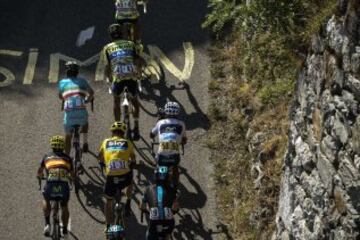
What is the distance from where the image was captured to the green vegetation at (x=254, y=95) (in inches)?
476

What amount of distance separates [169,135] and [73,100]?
2206 millimetres

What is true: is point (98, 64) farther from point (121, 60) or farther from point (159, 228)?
point (159, 228)

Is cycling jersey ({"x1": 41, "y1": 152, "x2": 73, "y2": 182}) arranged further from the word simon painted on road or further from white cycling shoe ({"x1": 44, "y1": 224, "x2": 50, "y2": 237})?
the word simon painted on road

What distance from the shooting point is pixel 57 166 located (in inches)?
524

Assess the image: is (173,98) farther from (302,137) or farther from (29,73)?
(302,137)

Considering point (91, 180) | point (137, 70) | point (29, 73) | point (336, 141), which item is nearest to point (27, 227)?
point (91, 180)

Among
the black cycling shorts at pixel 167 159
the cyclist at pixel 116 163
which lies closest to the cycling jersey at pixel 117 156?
the cyclist at pixel 116 163

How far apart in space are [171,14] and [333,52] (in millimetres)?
11823

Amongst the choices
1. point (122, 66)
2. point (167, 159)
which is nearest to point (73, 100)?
point (122, 66)

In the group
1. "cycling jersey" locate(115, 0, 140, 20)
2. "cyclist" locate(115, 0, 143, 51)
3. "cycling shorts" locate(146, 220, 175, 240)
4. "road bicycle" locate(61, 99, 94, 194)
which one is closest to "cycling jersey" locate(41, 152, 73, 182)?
"road bicycle" locate(61, 99, 94, 194)

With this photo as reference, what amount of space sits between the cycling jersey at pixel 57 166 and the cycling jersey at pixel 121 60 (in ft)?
8.03

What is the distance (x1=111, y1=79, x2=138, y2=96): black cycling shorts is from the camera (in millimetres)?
15273

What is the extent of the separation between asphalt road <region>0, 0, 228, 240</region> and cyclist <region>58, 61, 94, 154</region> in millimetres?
1275

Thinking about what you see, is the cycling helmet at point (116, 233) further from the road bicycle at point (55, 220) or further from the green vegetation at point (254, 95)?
the green vegetation at point (254, 95)
